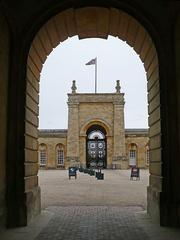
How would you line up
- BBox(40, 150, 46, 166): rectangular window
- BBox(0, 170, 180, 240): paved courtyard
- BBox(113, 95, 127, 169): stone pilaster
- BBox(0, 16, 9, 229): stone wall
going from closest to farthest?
BBox(0, 170, 180, 240): paved courtyard → BBox(0, 16, 9, 229): stone wall → BBox(113, 95, 127, 169): stone pilaster → BBox(40, 150, 46, 166): rectangular window

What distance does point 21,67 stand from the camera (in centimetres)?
905

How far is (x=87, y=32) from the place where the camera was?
11320 mm

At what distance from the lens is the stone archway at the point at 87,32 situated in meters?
9.33

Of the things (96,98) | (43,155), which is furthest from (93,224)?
(43,155)

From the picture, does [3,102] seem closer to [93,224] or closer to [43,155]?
[93,224]

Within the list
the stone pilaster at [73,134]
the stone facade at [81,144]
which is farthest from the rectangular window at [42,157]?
the stone pilaster at [73,134]

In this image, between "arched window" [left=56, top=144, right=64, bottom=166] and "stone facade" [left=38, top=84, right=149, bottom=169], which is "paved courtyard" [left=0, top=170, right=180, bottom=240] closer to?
"stone facade" [left=38, top=84, right=149, bottom=169]

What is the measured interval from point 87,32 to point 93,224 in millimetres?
5737

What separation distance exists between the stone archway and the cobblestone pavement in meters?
0.76

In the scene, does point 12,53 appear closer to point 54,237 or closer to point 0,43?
point 0,43

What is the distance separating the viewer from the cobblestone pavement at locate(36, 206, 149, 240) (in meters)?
7.54

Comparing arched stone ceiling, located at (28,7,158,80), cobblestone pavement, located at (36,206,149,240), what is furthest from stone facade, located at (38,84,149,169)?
arched stone ceiling, located at (28,7,158,80)

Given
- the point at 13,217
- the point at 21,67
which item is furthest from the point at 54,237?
the point at 21,67

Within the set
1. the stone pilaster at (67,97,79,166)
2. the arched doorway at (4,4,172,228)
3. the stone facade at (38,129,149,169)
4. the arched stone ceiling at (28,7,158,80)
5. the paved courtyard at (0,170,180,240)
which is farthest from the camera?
the stone facade at (38,129,149,169)
